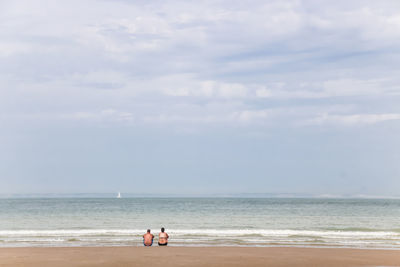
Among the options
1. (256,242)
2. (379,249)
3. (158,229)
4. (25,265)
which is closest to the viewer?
(25,265)

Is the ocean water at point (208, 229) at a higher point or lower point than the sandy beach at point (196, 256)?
lower

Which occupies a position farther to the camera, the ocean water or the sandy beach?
the ocean water

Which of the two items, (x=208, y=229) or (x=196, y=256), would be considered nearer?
(x=196, y=256)

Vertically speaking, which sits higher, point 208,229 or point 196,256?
point 196,256

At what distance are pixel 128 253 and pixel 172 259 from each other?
9.02 feet

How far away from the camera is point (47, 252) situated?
70.5ft

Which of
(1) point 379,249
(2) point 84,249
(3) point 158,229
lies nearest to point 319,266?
(1) point 379,249

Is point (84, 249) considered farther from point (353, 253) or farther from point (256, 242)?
point (353, 253)

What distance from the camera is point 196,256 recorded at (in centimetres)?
2039

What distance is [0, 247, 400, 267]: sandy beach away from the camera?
731 inches

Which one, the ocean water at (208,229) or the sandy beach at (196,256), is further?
the ocean water at (208,229)

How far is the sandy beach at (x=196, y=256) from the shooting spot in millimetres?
18562

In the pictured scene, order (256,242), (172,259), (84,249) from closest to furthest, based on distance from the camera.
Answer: (172,259) → (84,249) → (256,242)

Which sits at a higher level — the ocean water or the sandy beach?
the sandy beach
